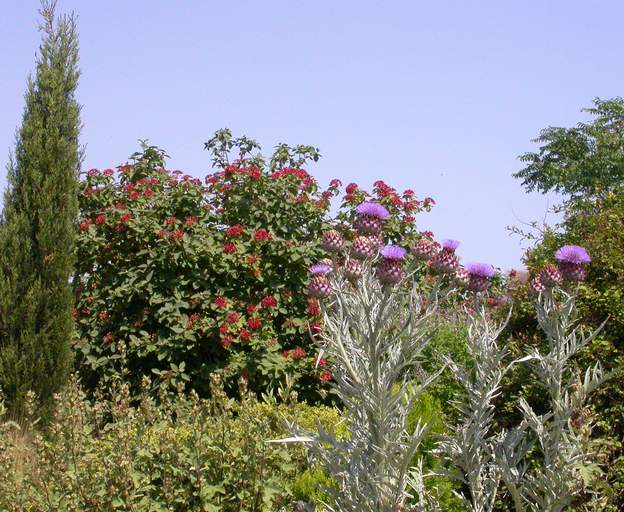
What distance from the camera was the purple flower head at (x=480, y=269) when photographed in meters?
3.56

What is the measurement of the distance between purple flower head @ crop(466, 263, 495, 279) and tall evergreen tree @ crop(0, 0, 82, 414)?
5726mm

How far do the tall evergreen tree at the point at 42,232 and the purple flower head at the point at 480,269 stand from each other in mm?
5726

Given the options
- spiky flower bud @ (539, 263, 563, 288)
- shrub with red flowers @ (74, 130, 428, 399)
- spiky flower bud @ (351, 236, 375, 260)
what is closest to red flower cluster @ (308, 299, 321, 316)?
shrub with red flowers @ (74, 130, 428, 399)

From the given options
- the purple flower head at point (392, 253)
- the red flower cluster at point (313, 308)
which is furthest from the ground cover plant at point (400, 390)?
the red flower cluster at point (313, 308)

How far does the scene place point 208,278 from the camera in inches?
303

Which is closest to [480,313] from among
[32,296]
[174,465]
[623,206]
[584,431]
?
[584,431]

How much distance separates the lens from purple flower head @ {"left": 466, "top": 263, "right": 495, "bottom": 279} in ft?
11.7

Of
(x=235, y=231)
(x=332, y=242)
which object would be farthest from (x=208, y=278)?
(x=332, y=242)

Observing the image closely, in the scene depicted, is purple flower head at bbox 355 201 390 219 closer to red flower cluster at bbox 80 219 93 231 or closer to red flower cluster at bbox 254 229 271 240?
red flower cluster at bbox 254 229 271 240

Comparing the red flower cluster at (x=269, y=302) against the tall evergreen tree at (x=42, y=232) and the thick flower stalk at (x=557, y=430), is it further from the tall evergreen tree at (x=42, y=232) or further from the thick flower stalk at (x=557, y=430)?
the thick flower stalk at (x=557, y=430)

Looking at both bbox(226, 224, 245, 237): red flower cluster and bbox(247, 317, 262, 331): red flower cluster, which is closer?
bbox(247, 317, 262, 331): red flower cluster

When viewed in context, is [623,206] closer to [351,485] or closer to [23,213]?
[351,485]

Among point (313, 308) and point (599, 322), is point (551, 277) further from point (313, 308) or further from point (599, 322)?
point (313, 308)

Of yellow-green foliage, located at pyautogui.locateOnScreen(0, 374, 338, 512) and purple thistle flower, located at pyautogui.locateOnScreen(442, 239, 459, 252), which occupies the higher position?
purple thistle flower, located at pyautogui.locateOnScreen(442, 239, 459, 252)
